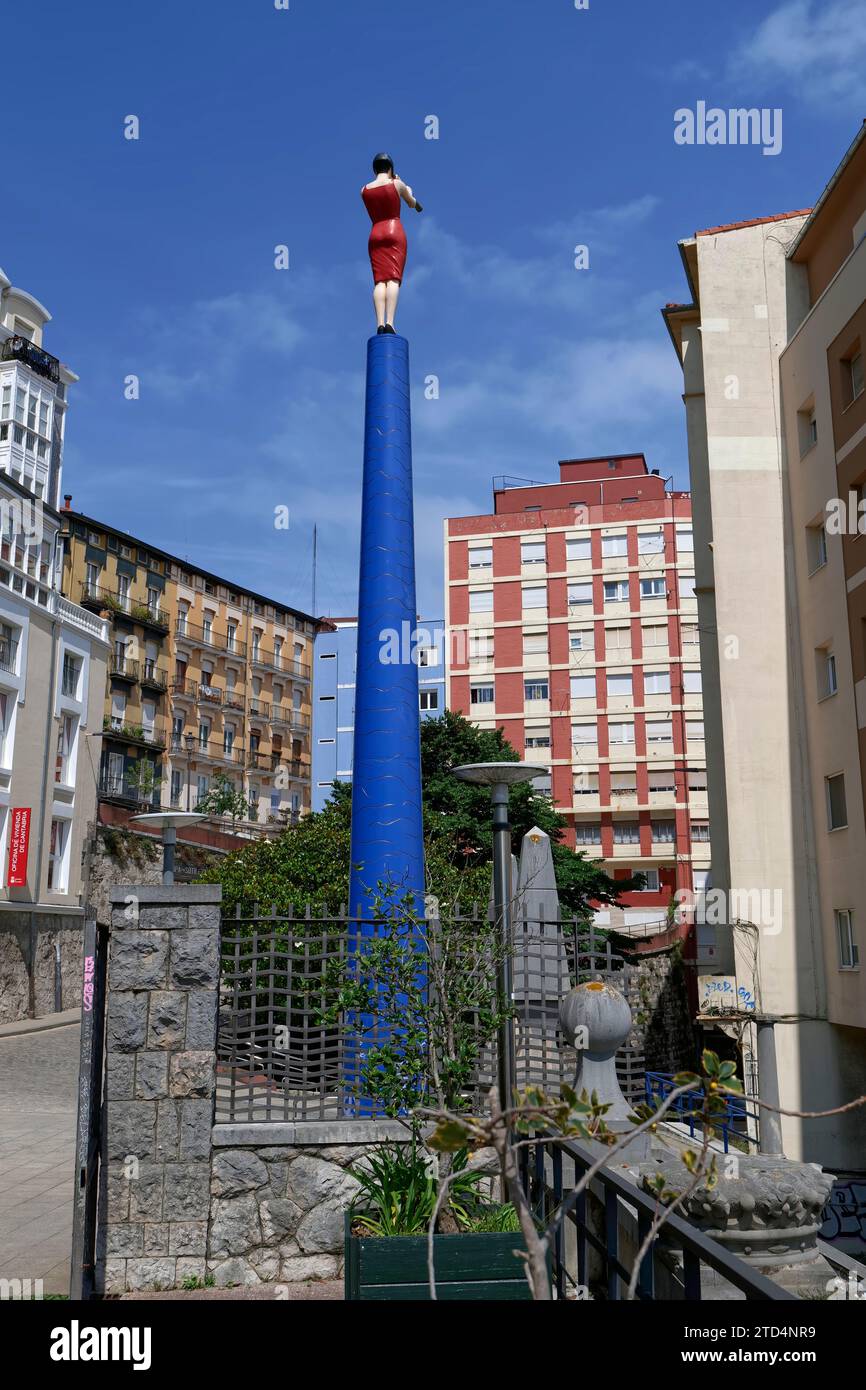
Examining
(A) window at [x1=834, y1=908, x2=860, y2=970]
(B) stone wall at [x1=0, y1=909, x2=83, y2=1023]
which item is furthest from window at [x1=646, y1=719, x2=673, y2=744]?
(A) window at [x1=834, y1=908, x2=860, y2=970]

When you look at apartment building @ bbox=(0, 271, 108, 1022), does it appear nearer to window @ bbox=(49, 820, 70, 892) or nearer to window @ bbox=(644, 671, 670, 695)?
window @ bbox=(49, 820, 70, 892)

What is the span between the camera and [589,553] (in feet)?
180

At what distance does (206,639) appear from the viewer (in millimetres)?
62625

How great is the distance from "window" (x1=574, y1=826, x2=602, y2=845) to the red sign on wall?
81.8 ft

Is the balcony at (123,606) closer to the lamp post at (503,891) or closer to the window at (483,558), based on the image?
the window at (483,558)

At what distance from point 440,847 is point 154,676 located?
2885 centimetres

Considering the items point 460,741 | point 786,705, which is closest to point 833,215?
point 786,705

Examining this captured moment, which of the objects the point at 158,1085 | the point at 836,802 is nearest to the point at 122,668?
the point at 836,802

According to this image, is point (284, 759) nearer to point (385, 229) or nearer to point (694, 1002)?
point (694, 1002)

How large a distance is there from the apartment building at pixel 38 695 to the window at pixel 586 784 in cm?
2087

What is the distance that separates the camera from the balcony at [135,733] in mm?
51162

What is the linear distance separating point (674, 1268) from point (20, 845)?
3288 cm

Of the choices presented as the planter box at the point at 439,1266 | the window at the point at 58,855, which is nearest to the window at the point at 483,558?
the window at the point at 58,855

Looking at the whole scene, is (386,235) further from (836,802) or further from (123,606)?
(123,606)
